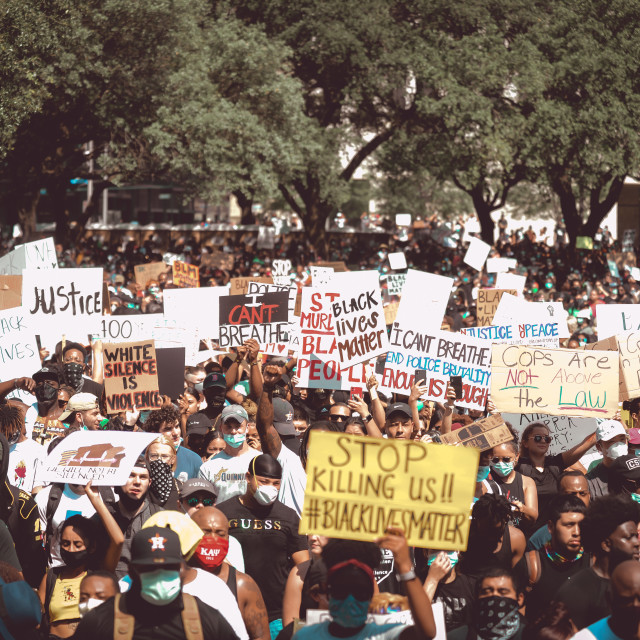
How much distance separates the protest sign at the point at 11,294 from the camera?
12.1 metres

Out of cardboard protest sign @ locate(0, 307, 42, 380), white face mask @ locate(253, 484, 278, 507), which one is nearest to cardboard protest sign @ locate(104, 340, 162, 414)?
cardboard protest sign @ locate(0, 307, 42, 380)

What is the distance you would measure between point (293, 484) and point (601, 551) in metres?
1.95

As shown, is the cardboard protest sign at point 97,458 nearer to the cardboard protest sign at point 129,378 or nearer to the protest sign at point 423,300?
the cardboard protest sign at point 129,378

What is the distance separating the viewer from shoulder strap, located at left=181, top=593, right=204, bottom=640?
4.24 m

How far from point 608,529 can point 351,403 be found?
3240 millimetres

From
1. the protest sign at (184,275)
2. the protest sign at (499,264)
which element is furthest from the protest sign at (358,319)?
the protest sign at (499,264)

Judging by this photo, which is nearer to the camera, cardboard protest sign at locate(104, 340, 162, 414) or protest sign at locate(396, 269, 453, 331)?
cardboard protest sign at locate(104, 340, 162, 414)

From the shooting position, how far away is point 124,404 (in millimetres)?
9938

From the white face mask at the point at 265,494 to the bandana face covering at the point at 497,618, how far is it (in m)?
1.81

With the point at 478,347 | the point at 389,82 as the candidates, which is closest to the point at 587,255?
the point at 389,82

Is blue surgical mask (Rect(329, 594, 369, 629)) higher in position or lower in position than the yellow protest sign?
lower

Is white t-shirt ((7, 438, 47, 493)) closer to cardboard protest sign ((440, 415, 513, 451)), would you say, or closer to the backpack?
cardboard protest sign ((440, 415, 513, 451))

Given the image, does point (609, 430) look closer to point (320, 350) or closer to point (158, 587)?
point (320, 350)

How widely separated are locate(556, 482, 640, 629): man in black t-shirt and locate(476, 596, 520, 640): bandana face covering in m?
0.37
